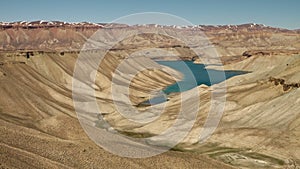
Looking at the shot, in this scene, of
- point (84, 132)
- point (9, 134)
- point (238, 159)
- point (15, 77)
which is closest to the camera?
point (9, 134)

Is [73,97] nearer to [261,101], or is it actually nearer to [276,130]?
[261,101]

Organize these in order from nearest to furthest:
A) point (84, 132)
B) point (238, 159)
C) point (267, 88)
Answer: point (84, 132)
point (238, 159)
point (267, 88)

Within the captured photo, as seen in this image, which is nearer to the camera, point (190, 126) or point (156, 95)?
point (190, 126)

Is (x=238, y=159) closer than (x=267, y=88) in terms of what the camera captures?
Yes

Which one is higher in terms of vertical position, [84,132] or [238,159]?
[84,132]

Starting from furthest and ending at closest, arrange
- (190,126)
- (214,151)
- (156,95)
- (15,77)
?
(156,95) < (15,77) < (190,126) < (214,151)

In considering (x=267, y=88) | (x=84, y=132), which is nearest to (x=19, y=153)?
(x=84, y=132)

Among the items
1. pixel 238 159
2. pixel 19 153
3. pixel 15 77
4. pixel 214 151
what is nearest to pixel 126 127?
pixel 214 151

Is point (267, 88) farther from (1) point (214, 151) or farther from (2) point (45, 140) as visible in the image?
(2) point (45, 140)

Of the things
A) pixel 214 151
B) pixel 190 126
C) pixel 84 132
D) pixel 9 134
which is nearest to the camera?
pixel 9 134
